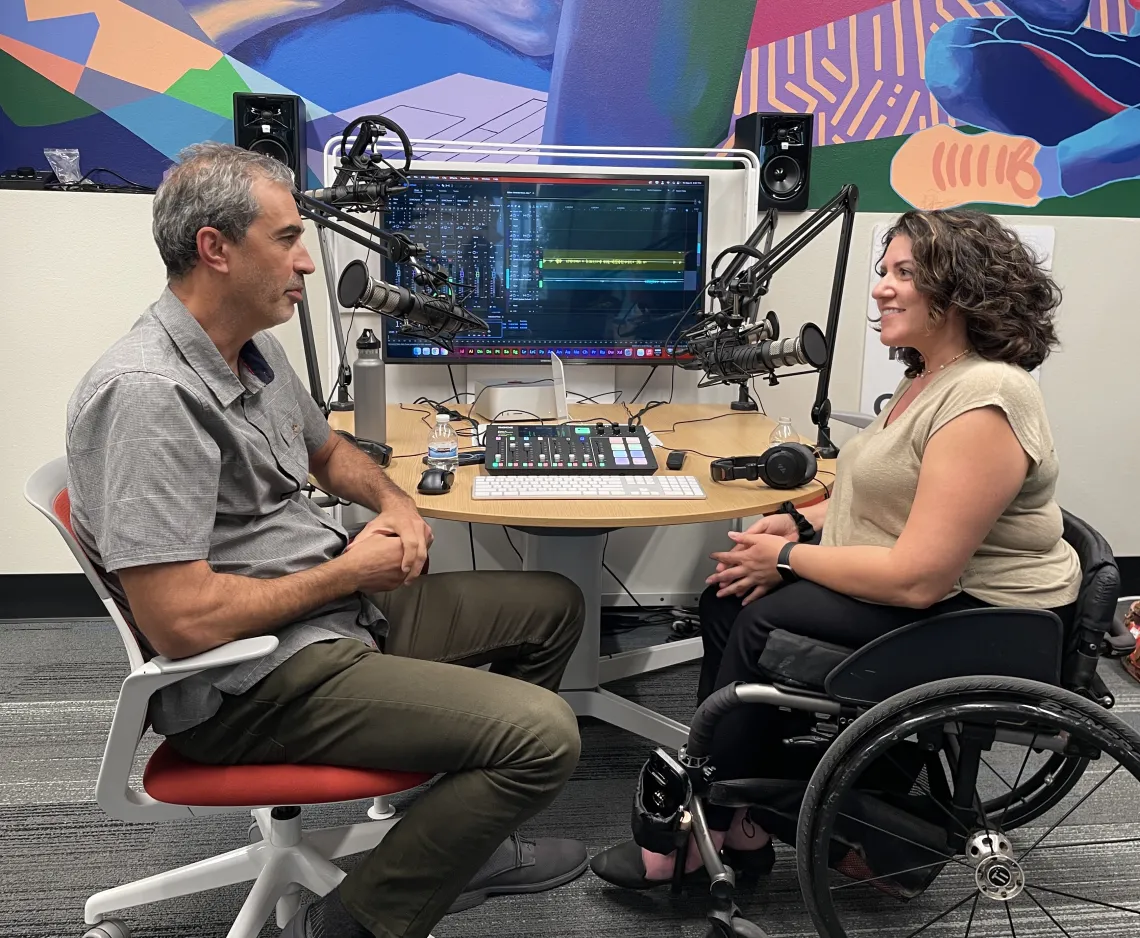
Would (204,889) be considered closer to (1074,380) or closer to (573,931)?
(573,931)

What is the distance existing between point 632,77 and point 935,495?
1.80 meters

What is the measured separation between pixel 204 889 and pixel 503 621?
676 mm

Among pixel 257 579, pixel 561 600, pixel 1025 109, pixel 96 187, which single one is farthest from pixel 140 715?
pixel 1025 109

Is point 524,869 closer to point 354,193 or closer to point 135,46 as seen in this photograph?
point 354,193

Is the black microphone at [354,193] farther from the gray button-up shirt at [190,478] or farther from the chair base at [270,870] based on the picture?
the chair base at [270,870]

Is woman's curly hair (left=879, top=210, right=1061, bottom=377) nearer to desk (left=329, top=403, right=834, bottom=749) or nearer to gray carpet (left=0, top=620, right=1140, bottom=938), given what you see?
desk (left=329, top=403, right=834, bottom=749)

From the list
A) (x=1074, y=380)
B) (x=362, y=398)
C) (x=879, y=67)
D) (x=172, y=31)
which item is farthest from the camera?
(x=1074, y=380)

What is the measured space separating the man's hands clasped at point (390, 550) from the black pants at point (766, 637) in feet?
1.88

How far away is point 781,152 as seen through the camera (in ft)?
8.34

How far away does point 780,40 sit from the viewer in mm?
2660

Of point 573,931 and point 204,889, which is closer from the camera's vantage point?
point 204,889

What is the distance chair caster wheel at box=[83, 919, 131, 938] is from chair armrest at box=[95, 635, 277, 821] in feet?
1.26

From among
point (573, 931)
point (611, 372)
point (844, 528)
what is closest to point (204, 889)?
point (573, 931)

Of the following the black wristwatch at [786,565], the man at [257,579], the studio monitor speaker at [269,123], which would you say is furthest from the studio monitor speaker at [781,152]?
the man at [257,579]
